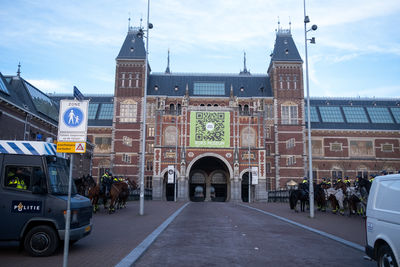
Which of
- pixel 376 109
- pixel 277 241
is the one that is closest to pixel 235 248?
pixel 277 241

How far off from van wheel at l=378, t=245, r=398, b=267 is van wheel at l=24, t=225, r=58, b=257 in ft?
22.1

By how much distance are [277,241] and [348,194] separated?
Answer: 1100 cm

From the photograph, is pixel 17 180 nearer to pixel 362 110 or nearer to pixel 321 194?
pixel 321 194

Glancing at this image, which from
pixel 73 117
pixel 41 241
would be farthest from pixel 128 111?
pixel 73 117

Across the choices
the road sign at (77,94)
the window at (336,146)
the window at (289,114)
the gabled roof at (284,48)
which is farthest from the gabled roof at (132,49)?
the road sign at (77,94)

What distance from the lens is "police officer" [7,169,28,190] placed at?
8250mm

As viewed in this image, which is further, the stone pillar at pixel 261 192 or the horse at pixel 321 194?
the stone pillar at pixel 261 192

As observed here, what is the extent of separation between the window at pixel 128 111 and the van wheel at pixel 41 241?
45211mm

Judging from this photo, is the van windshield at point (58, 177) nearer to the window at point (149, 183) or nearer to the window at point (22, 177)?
the window at point (22, 177)

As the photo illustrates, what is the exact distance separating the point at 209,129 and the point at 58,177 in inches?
1491

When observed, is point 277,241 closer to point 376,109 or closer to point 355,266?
point 355,266

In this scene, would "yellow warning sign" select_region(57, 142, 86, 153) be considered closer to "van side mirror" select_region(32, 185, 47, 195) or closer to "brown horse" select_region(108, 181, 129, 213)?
"van side mirror" select_region(32, 185, 47, 195)

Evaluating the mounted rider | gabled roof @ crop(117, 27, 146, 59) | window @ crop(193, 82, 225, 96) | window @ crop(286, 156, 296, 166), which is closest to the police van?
the mounted rider

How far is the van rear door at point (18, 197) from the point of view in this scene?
788 cm
